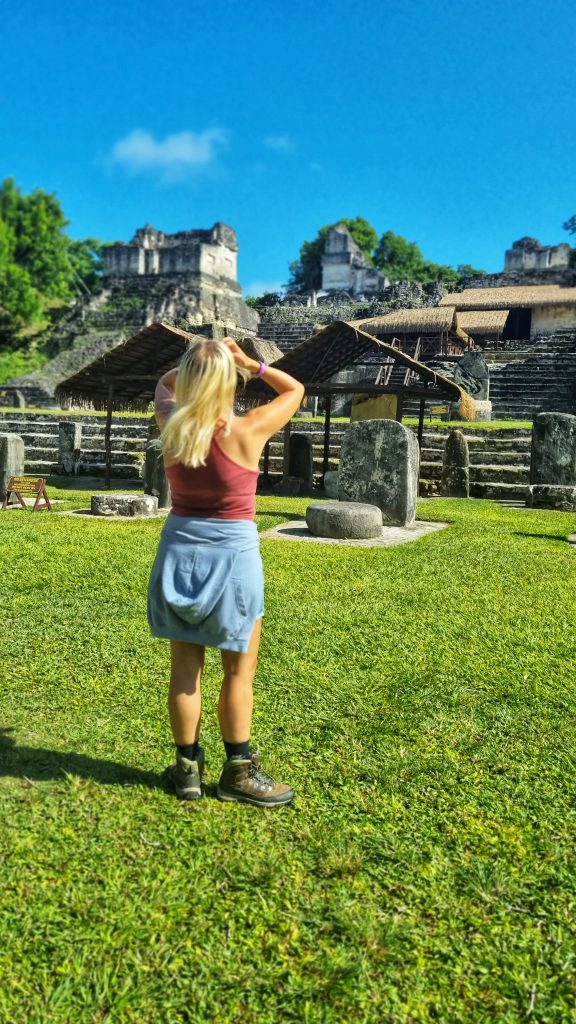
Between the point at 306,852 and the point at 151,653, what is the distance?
2050mm

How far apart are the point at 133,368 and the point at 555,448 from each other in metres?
8.53

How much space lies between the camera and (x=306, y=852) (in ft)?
7.54

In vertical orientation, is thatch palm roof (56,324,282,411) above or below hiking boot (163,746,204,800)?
above

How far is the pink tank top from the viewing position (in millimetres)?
2387

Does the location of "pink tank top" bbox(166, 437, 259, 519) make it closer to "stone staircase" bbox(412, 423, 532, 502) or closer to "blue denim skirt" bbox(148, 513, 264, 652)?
"blue denim skirt" bbox(148, 513, 264, 652)

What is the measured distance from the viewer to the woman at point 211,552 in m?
2.30

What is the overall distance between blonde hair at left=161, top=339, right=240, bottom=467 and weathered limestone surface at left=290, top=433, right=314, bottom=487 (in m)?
11.9

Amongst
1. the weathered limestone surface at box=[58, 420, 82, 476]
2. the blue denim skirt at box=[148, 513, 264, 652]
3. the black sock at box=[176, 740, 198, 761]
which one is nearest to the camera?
the blue denim skirt at box=[148, 513, 264, 652]

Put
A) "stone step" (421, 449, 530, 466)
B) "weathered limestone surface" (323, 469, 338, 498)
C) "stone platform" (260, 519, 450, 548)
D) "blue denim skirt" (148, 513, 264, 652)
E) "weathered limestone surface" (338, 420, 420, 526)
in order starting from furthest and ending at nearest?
"stone step" (421, 449, 530, 466) → "weathered limestone surface" (323, 469, 338, 498) → "weathered limestone surface" (338, 420, 420, 526) → "stone platform" (260, 519, 450, 548) → "blue denim skirt" (148, 513, 264, 652)

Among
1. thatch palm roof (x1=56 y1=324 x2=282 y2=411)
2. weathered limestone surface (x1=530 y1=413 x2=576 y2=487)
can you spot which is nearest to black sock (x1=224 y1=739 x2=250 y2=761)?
thatch palm roof (x1=56 y1=324 x2=282 y2=411)

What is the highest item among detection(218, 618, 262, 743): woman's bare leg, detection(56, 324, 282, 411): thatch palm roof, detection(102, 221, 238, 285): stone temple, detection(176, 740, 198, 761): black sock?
detection(102, 221, 238, 285): stone temple

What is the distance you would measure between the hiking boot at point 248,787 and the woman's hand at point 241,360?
1.46 m

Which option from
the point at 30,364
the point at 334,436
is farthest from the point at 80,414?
the point at 30,364

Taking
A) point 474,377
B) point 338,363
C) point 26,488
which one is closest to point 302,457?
point 338,363
